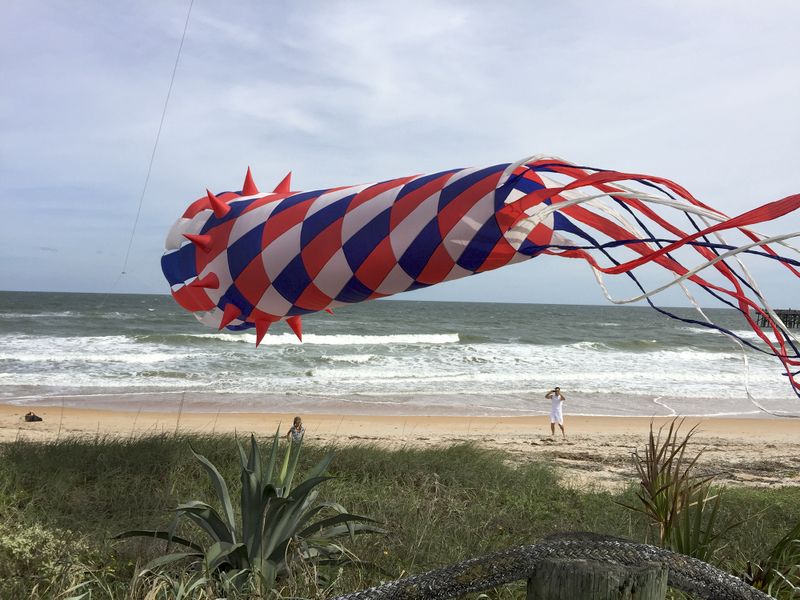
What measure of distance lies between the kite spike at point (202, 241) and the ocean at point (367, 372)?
11646mm

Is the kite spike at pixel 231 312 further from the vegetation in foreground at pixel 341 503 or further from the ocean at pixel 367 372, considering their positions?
the ocean at pixel 367 372

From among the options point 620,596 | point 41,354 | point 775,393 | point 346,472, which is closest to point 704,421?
point 775,393

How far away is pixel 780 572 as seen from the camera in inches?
150

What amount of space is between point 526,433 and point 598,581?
467 inches

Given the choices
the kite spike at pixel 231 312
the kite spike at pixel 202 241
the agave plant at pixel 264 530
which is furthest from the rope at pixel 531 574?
the kite spike at pixel 202 241

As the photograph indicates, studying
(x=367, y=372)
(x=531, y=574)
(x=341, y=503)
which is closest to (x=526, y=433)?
(x=341, y=503)

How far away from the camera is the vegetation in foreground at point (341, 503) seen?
3867mm

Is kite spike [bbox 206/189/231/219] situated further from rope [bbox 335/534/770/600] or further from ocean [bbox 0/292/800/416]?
ocean [bbox 0/292/800/416]

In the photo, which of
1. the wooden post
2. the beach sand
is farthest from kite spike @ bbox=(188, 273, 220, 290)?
the beach sand

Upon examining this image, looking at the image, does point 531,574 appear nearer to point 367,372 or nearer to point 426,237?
point 426,237

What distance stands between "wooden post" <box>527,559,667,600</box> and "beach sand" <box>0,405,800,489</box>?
262 inches

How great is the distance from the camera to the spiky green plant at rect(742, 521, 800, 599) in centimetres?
353

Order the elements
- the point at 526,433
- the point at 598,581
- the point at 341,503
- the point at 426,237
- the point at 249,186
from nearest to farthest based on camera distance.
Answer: the point at 598,581 < the point at 426,237 < the point at 249,186 < the point at 341,503 < the point at 526,433

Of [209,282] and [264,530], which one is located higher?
[209,282]
